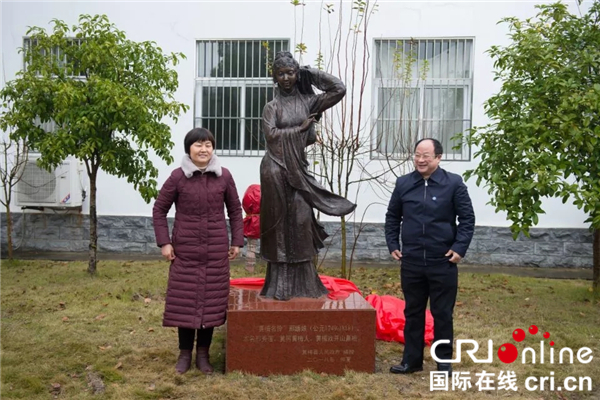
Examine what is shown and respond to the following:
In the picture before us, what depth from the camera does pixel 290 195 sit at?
4855mm

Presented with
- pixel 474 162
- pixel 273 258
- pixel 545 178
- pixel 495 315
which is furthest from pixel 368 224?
pixel 273 258

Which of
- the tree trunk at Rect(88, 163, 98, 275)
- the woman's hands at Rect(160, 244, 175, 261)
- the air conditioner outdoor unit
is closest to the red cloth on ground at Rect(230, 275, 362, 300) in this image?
the woman's hands at Rect(160, 244, 175, 261)

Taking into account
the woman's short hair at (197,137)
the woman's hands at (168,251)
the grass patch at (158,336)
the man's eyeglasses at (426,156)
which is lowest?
the grass patch at (158,336)

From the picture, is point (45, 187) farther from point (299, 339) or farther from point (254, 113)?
point (299, 339)

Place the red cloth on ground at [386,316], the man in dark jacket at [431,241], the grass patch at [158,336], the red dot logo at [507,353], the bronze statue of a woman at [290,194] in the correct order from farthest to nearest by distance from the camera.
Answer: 1. the red cloth on ground at [386,316]
2. the red dot logo at [507,353]
3. the bronze statue of a woman at [290,194]
4. the man in dark jacket at [431,241]
5. the grass patch at [158,336]

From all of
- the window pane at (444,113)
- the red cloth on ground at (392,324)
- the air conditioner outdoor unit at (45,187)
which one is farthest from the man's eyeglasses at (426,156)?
the air conditioner outdoor unit at (45,187)

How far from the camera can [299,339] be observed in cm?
443

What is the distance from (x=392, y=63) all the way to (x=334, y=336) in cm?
650

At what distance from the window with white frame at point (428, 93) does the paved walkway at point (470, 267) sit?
179cm

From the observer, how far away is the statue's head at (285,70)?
4855 millimetres

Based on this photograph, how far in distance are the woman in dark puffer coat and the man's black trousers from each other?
135 cm

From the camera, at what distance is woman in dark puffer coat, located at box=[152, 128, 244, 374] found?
14.3ft

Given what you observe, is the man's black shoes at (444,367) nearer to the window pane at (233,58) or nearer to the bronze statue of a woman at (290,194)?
the bronze statue of a woman at (290,194)

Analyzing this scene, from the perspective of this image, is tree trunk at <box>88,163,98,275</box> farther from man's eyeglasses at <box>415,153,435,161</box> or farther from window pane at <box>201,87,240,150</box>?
man's eyeglasses at <box>415,153,435,161</box>
